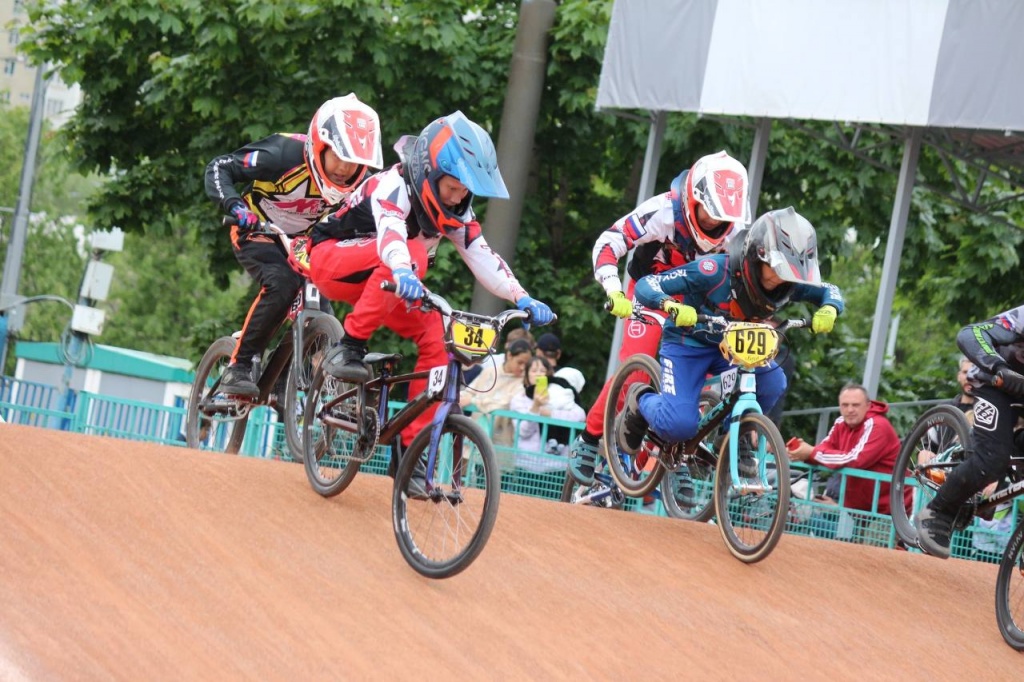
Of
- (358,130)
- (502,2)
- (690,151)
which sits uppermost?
(502,2)

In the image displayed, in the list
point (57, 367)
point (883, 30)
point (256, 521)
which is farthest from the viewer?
point (57, 367)

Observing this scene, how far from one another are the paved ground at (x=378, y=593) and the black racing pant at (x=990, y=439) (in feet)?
2.51

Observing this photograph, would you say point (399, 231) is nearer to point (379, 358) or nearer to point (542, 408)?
point (379, 358)

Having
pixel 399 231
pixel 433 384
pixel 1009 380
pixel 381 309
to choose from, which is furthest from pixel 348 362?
pixel 1009 380

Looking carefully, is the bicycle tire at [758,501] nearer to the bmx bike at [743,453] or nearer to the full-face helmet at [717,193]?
the bmx bike at [743,453]

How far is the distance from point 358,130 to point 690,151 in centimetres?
922

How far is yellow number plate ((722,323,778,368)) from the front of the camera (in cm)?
817

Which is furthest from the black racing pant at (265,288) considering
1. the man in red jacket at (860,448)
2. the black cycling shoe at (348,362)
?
the man in red jacket at (860,448)

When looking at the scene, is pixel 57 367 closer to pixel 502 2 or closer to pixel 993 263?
pixel 502 2

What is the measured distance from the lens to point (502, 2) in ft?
60.3

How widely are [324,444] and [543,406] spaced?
15.2 feet

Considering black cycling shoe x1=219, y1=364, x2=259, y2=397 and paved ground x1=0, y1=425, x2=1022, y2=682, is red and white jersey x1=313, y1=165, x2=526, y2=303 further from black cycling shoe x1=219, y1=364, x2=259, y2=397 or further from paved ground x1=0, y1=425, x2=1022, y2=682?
black cycling shoe x1=219, y1=364, x2=259, y2=397

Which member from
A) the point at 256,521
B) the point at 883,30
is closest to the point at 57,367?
the point at 883,30

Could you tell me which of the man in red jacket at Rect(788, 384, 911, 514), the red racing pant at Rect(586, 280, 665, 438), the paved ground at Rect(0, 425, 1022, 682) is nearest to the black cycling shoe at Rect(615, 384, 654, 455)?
the red racing pant at Rect(586, 280, 665, 438)
